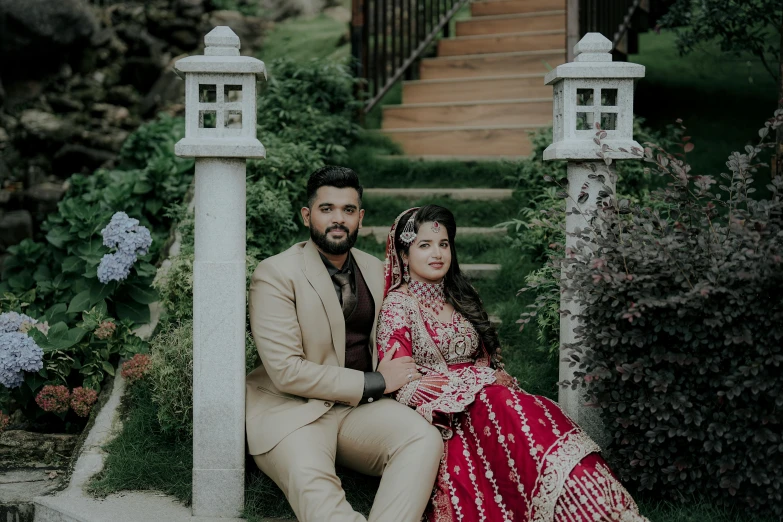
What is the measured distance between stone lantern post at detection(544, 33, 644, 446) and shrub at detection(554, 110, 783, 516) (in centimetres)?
22

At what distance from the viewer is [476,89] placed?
297 inches

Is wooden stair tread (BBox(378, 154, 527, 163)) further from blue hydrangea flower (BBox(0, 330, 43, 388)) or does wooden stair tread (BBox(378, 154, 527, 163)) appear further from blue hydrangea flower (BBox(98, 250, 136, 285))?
blue hydrangea flower (BBox(0, 330, 43, 388))

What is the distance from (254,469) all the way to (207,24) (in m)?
8.55

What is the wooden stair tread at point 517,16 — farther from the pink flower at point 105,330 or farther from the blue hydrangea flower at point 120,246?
the pink flower at point 105,330

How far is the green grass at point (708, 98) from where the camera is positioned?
709 cm

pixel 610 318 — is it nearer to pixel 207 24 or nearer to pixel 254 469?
pixel 254 469

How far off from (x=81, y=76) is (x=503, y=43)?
→ 225 inches

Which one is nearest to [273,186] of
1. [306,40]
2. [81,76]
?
[306,40]

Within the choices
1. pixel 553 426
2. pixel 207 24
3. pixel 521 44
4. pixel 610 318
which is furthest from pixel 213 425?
pixel 207 24

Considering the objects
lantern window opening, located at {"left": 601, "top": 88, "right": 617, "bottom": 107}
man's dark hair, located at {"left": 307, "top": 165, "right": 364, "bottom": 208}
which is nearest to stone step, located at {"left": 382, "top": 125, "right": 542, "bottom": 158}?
lantern window opening, located at {"left": 601, "top": 88, "right": 617, "bottom": 107}

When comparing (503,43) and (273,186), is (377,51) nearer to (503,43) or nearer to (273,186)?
(503,43)

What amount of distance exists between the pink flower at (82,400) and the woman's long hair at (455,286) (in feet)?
6.17

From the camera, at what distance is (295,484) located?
299 centimetres

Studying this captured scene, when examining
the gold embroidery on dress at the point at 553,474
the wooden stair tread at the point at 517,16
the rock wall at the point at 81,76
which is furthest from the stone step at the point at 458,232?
the rock wall at the point at 81,76
